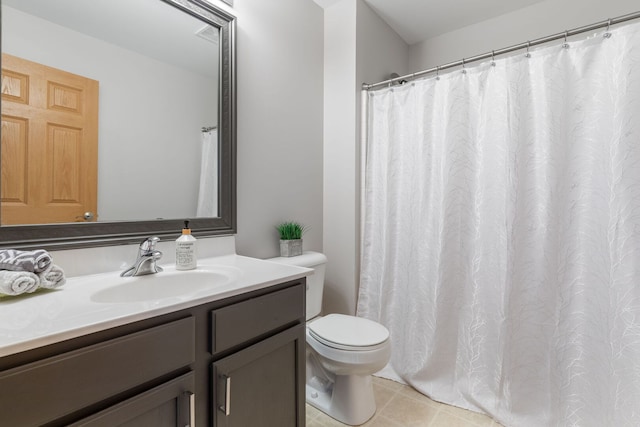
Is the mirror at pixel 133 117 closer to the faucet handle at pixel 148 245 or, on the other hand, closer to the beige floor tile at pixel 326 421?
the faucet handle at pixel 148 245

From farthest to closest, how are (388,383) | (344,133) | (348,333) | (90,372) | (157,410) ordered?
(344,133), (388,383), (348,333), (157,410), (90,372)

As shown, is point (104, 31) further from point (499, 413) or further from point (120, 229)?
point (499, 413)

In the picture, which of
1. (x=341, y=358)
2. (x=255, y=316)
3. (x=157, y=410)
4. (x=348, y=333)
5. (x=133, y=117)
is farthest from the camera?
(x=348, y=333)

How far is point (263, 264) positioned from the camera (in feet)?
4.12

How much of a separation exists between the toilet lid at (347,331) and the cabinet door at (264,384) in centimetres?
33

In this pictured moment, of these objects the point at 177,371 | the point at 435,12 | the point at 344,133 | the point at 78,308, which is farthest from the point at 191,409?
the point at 435,12

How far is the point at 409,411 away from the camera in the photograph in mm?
1598

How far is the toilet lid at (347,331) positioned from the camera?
56.1 inches

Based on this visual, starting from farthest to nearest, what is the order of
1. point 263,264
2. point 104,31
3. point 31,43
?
1. point 263,264
2. point 104,31
3. point 31,43

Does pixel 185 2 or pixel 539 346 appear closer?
pixel 185 2

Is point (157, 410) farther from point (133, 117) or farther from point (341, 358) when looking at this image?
point (133, 117)

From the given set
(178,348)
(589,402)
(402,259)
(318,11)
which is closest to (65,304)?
(178,348)

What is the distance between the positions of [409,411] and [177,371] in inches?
51.5

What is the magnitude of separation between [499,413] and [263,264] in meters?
1.37
